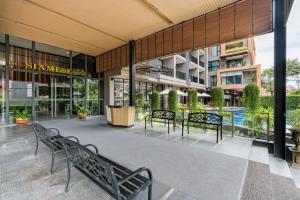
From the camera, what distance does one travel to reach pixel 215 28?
16.5 ft

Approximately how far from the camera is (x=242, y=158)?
129 inches

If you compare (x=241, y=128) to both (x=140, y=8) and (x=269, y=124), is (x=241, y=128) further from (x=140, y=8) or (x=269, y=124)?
(x=140, y=8)

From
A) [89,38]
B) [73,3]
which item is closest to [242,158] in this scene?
[73,3]

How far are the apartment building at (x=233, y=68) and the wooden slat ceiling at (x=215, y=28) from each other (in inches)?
842

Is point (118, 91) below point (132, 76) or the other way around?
below

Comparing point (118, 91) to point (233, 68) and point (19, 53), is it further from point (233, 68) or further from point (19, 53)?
point (233, 68)

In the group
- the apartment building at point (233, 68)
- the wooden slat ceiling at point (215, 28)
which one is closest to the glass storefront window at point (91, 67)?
the wooden slat ceiling at point (215, 28)

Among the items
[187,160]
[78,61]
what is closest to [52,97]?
[78,61]

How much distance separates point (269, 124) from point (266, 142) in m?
0.64

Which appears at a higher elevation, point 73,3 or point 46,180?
point 73,3

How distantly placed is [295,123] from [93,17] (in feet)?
23.1

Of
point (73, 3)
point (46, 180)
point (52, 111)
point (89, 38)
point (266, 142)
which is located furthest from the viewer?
point (52, 111)

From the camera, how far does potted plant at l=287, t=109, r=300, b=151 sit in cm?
349

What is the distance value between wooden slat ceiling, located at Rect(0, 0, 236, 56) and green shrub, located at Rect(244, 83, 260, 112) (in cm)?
304
